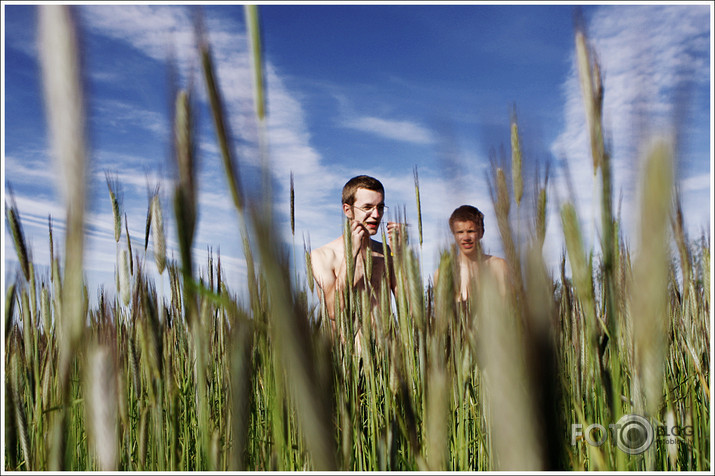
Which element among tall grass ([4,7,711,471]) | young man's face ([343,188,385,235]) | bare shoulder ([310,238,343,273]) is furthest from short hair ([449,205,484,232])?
bare shoulder ([310,238,343,273])

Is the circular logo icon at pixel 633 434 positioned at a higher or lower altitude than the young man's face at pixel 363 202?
lower

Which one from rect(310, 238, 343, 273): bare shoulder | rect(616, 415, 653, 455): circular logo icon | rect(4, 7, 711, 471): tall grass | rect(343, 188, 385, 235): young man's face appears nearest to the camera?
rect(4, 7, 711, 471): tall grass

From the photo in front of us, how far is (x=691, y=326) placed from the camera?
121 cm

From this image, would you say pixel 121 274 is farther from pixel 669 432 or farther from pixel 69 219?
pixel 669 432

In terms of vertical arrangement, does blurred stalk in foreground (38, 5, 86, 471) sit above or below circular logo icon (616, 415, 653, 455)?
above

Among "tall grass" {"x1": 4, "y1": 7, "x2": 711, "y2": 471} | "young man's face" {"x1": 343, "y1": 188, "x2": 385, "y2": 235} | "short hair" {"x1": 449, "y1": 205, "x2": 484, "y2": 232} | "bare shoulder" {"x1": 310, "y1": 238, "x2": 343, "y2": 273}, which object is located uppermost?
"young man's face" {"x1": 343, "y1": 188, "x2": 385, "y2": 235}

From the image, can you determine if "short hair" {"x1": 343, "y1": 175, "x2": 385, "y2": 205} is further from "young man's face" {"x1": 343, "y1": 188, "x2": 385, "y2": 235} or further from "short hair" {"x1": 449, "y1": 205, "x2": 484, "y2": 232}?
"short hair" {"x1": 449, "y1": 205, "x2": 484, "y2": 232}

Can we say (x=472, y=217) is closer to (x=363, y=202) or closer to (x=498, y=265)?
(x=498, y=265)

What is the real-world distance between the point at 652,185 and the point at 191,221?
359 mm

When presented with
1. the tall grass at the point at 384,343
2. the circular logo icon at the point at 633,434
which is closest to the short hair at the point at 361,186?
the tall grass at the point at 384,343

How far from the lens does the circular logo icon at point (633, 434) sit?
0.55 meters

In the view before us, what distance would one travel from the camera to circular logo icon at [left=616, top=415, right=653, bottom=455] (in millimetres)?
552

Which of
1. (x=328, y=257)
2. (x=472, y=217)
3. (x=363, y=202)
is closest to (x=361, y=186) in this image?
A: (x=363, y=202)

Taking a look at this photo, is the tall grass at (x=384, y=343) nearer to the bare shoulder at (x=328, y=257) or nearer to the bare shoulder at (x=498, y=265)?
the bare shoulder at (x=498, y=265)
